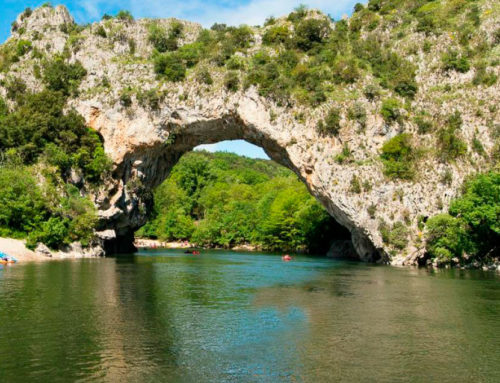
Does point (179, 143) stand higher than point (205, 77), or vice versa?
point (205, 77)

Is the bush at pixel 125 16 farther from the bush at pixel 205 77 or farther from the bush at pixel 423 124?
the bush at pixel 423 124

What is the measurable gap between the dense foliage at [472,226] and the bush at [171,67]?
3240cm

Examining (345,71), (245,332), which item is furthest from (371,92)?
(245,332)

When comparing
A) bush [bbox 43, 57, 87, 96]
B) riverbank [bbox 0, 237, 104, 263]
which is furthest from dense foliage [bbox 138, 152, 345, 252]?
bush [bbox 43, 57, 87, 96]

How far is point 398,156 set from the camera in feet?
167

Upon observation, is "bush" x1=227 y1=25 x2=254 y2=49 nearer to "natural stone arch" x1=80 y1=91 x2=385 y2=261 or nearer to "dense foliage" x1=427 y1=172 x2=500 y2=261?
"natural stone arch" x1=80 y1=91 x2=385 y2=261

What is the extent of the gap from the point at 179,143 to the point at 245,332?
152 ft

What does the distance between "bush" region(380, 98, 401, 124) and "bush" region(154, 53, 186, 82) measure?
925 inches

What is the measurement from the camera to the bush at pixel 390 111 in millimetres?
51469

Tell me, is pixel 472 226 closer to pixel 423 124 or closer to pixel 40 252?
pixel 423 124

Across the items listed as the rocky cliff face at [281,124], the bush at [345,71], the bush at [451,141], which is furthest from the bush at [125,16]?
the bush at [451,141]

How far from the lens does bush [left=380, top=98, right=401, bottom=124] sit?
2026 inches

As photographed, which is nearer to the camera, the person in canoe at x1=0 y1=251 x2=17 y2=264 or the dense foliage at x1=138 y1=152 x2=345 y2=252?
the person in canoe at x1=0 y1=251 x2=17 y2=264

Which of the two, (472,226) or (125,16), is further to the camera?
(125,16)
